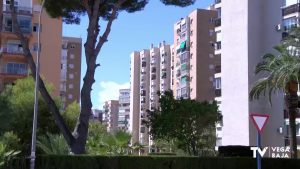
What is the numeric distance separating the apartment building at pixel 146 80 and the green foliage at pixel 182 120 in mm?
90233

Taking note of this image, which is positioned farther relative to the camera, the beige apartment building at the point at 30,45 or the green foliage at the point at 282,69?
the beige apartment building at the point at 30,45

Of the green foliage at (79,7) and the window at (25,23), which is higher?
the window at (25,23)

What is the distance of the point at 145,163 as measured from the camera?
2275 cm

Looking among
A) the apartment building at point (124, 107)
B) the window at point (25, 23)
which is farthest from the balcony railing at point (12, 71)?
the apartment building at point (124, 107)

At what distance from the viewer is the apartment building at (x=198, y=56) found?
8844 centimetres

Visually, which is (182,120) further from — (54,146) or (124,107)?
(124,107)

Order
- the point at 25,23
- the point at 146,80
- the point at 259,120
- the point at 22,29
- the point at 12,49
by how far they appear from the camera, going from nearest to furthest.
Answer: the point at 259,120, the point at 22,29, the point at 12,49, the point at 25,23, the point at 146,80

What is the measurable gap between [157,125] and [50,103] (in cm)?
855

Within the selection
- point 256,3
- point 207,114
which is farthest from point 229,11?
point 207,114

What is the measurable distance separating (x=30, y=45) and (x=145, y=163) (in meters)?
50.4

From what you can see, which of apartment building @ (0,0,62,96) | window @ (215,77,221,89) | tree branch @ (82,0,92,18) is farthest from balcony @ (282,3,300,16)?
apartment building @ (0,0,62,96)

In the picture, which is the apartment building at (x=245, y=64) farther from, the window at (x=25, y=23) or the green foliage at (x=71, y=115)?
the window at (x=25, y=23)

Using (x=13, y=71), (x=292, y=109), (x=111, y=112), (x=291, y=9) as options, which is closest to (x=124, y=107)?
(x=111, y=112)

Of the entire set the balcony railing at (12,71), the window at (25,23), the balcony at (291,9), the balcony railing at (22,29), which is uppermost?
the window at (25,23)
